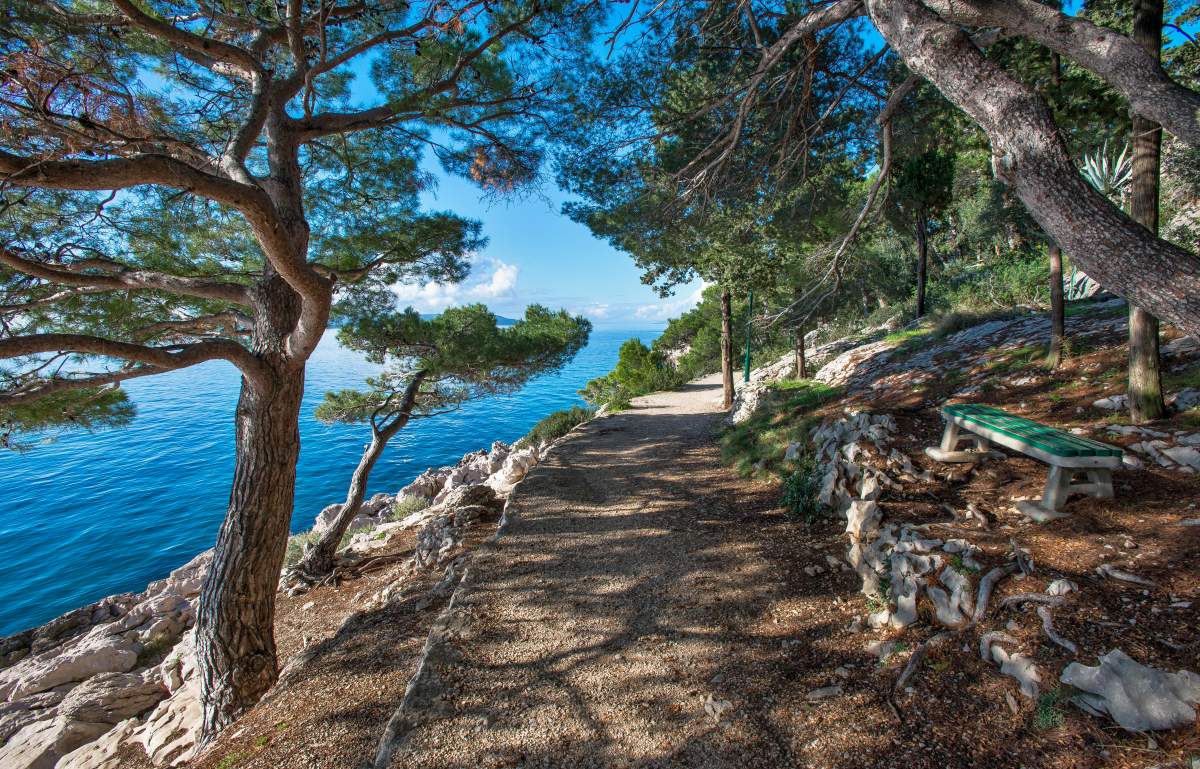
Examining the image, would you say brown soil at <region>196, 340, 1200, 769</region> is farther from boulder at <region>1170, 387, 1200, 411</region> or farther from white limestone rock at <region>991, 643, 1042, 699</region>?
boulder at <region>1170, 387, 1200, 411</region>

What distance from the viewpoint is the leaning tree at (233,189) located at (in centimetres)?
240

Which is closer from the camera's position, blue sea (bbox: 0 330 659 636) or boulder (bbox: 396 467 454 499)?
blue sea (bbox: 0 330 659 636)

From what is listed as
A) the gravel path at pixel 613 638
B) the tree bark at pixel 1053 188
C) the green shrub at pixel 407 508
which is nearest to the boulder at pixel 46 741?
the gravel path at pixel 613 638

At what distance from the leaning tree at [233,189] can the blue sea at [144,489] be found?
8.65 ft

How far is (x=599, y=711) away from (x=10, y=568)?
55.6 ft

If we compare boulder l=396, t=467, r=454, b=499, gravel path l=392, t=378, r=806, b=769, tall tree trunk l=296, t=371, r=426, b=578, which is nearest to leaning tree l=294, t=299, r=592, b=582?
tall tree trunk l=296, t=371, r=426, b=578

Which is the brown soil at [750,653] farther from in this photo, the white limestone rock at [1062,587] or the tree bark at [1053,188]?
the tree bark at [1053,188]

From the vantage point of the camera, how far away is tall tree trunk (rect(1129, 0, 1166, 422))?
11.1ft

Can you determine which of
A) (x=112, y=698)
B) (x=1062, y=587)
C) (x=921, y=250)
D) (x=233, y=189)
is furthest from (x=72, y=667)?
(x=921, y=250)

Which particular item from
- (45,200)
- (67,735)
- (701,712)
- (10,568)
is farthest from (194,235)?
(10,568)

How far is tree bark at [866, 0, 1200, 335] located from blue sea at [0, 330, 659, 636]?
7394 millimetres

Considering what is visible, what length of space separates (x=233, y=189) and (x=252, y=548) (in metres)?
2.87

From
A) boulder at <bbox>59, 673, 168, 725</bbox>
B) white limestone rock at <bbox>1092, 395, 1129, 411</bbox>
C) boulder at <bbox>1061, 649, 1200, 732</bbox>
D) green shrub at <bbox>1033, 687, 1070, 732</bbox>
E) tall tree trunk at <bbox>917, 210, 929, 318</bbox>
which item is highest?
tall tree trunk at <bbox>917, 210, 929, 318</bbox>

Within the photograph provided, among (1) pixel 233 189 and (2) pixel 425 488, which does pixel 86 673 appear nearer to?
(2) pixel 425 488
